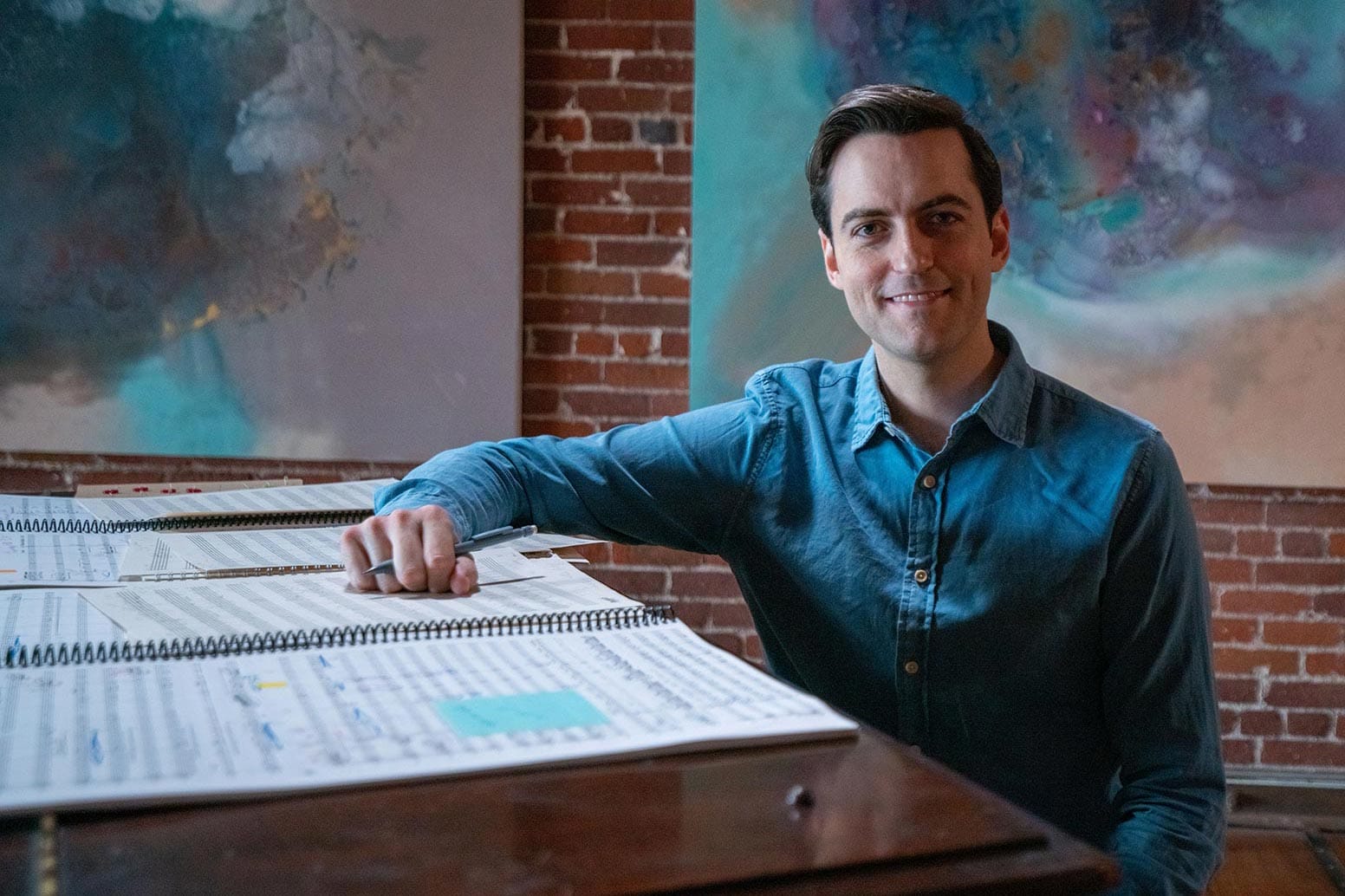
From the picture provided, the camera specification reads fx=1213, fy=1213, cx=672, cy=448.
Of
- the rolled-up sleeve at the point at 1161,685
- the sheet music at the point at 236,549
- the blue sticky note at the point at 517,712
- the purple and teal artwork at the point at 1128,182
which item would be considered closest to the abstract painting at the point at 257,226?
the purple and teal artwork at the point at 1128,182

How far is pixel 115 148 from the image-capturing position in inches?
116

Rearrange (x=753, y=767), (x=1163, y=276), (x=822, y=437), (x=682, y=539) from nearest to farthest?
1. (x=753, y=767)
2. (x=822, y=437)
3. (x=682, y=539)
4. (x=1163, y=276)

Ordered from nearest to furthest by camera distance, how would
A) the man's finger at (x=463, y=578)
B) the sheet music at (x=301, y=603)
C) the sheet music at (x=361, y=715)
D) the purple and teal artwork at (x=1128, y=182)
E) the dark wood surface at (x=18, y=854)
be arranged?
1. the dark wood surface at (x=18, y=854)
2. the sheet music at (x=361, y=715)
3. the sheet music at (x=301, y=603)
4. the man's finger at (x=463, y=578)
5. the purple and teal artwork at (x=1128, y=182)

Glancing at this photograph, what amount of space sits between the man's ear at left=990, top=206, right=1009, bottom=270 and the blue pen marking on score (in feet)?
Result: 2.43

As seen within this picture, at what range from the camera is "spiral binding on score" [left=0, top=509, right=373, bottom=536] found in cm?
161

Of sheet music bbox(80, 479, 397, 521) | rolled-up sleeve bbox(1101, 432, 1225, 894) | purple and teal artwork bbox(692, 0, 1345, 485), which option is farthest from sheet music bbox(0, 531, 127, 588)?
purple and teal artwork bbox(692, 0, 1345, 485)

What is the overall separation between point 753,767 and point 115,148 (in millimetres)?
2755

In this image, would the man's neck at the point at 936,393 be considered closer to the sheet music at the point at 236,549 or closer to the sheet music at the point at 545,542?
the sheet music at the point at 545,542

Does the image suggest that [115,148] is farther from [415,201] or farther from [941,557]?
[941,557]

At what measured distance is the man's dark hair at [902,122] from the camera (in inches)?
60.4

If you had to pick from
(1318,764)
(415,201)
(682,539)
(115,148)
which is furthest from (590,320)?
(1318,764)

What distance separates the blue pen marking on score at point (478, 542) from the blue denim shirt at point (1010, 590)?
0.04 meters

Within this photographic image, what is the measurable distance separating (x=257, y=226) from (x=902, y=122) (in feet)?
6.40

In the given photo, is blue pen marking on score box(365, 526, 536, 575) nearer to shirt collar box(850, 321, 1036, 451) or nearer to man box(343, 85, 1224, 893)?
→ man box(343, 85, 1224, 893)
